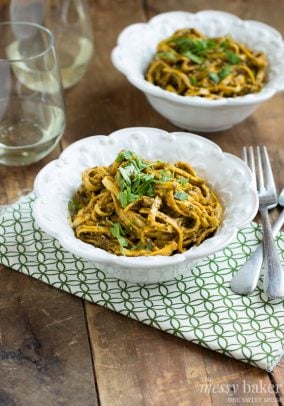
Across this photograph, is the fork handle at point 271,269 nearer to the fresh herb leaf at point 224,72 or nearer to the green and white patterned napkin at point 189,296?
the green and white patterned napkin at point 189,296

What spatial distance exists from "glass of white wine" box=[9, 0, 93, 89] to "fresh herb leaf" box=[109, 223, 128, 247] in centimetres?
131

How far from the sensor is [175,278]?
2195 millimetres

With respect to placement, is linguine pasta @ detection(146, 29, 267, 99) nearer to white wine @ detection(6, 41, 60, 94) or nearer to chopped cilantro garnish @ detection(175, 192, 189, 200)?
white wine @ detection(6, 41, 60, 94)

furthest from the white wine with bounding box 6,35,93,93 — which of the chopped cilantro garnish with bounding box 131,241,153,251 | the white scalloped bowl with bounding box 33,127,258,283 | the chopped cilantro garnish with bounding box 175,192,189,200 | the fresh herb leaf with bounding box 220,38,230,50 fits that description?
the chopped cilantro garnish with bounding box 131,241,153,251

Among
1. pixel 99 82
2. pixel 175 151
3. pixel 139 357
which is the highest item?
pixel 175 151

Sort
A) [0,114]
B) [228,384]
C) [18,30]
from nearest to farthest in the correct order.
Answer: [228,384] → [0,114] → [18,30]

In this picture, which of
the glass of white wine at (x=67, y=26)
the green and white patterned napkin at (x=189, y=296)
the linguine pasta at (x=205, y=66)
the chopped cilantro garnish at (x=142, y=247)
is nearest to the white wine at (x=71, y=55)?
the glass of white wine at (x=67, y=26)

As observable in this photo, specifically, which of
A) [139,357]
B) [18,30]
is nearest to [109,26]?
[18,30]

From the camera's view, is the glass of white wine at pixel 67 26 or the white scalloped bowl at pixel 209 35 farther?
the glass of white wine at pixel 67 26

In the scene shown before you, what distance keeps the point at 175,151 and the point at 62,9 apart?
1.13 m

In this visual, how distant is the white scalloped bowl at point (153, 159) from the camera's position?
1965 mm

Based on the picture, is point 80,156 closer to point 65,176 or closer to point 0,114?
point 65,176

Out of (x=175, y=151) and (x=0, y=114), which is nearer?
(x=175, y=151)

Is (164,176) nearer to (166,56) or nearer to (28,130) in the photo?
(28,130)
